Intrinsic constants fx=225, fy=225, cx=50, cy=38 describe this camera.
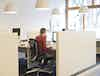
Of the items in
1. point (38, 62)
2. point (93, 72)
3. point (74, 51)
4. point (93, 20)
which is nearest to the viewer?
point (74, 51)

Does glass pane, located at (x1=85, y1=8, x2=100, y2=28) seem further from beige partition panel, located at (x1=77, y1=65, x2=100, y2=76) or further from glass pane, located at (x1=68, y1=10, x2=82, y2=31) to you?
beige partition panel, located at (x1=77, y1=65, x2=100, y2=76)

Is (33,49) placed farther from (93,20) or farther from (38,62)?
(93,20)

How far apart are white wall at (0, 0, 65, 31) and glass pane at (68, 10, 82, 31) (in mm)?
1240

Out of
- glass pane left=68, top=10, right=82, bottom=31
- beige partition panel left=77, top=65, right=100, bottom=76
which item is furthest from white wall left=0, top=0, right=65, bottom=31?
beige partition panel left=77, top=65, right=100, bottom=76

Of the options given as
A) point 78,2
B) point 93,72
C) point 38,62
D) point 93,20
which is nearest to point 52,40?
point 38,62

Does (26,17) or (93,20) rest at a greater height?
(26,17)

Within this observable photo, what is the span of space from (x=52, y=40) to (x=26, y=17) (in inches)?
70.3

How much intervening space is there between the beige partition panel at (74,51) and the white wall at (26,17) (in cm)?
376

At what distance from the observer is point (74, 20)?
9953mm

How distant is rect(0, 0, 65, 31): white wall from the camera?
307 inches

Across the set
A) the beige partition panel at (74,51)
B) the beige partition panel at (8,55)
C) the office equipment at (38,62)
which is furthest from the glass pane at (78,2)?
the beige partition panel at (8,55)

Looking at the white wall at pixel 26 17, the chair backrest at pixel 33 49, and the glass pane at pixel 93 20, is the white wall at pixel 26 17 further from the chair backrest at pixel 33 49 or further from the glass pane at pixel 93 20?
the chair backrest at pixel 33 49

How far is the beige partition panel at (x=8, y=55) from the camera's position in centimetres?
303

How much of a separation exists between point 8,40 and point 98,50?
4507mm
